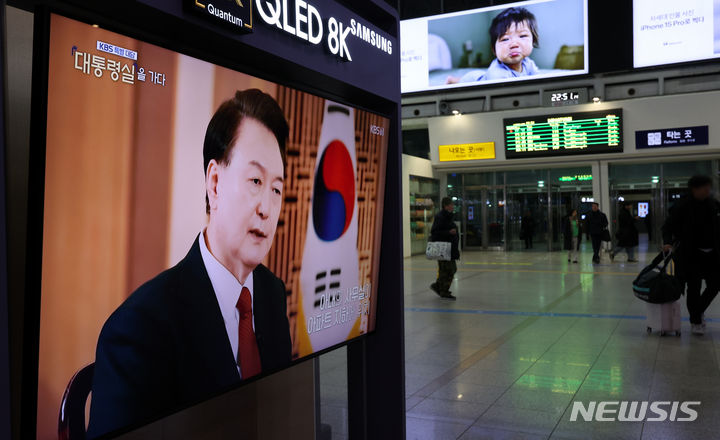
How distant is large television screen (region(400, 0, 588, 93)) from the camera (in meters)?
13.4

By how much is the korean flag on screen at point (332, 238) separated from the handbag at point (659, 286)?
4799 millimetres

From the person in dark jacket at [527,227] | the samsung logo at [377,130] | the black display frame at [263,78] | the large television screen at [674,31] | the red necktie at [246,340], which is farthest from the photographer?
the person in dark jacket at [527,227]

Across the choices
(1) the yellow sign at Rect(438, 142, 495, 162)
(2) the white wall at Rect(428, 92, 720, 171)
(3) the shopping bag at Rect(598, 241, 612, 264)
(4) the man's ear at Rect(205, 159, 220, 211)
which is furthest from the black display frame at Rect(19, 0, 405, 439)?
(1) the yellow sign at Rect(438, 142, 495, 162)

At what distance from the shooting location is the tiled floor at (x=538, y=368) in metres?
3.76

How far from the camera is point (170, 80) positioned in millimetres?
1543

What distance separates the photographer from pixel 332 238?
92.5 inches

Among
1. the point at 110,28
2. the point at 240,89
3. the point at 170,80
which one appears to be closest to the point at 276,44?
the point at 240,89

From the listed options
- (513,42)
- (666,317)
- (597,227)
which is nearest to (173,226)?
(666,317)

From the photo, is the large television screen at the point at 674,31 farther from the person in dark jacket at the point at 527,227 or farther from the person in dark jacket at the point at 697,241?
the person in dark jacket at the point at 527,227

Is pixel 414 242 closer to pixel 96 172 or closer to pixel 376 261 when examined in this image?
pixel 376 261

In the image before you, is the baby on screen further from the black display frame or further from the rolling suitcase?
the black display frame

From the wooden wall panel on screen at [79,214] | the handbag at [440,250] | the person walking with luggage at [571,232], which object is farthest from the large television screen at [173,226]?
the person walking with luggage at [571,232]

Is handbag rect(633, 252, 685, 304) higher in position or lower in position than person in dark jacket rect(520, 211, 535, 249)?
lower

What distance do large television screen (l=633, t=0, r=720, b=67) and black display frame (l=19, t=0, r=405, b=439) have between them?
12.0 m
